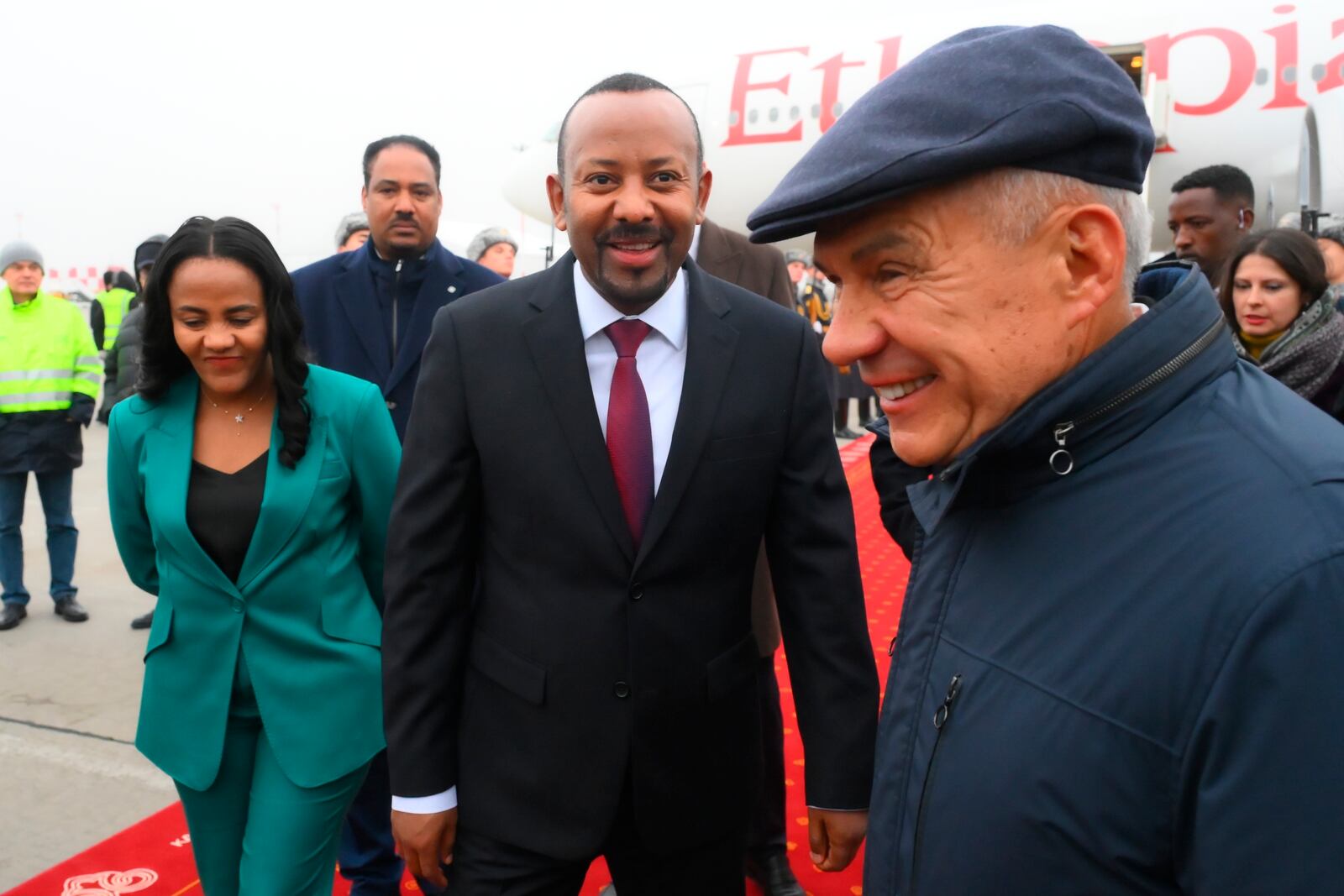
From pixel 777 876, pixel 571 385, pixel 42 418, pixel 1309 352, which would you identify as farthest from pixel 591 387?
pixel 42 418

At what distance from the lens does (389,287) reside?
3.10 metres

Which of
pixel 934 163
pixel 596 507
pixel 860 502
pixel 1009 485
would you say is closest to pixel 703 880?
pixel 596 507

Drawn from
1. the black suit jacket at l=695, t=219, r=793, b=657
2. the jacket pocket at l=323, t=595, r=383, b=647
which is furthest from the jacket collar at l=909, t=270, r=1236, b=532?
the black suit jacket at l=695, t=219, r=793, b=657

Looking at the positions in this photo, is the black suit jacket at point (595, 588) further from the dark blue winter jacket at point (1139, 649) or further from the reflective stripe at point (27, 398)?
the reflective stripe at point (27, 398)

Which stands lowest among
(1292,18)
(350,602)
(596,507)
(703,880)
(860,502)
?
(860,502)

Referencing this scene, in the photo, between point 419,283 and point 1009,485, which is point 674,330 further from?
point 419,283

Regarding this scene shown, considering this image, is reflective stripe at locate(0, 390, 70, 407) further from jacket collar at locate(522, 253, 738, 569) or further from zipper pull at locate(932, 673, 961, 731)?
zipper pull at locate(932, 673, 961, 731)

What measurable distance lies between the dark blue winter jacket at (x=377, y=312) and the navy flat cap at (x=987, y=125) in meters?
2.20

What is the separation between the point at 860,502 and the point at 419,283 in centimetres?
546

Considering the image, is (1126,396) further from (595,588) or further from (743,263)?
(743,263)

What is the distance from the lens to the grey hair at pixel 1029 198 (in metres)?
0.91

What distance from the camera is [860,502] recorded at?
7957 millimetres

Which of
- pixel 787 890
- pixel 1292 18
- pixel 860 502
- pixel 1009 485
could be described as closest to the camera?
pixel 1009 485

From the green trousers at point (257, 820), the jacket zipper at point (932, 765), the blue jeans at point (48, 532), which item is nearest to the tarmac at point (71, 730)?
the blue jeans at point (48, 532)
